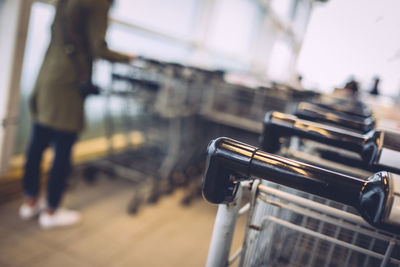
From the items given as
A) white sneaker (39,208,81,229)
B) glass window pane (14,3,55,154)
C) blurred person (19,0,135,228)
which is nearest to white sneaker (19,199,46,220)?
white sneaker (39,208,81,229)

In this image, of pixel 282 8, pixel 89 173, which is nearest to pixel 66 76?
pixel 89 173

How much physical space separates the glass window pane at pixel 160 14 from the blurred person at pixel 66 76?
111cm

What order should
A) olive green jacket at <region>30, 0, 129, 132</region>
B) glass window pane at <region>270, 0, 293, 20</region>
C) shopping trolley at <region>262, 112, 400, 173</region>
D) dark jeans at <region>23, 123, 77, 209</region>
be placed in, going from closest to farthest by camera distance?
shopping trolley at <region>262, 112, 400, 173</region>, olive green jacket at <region>30, 0, 129, 132</region>, dark jeans at <region>23, 123, 77, 209</region>, glass window pane at <region>270, 0, 293, 20</region>

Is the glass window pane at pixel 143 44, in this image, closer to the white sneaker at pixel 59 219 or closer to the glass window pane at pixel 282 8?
the white sneaker at pixel 59 219

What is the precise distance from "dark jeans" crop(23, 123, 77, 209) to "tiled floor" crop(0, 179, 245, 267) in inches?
8.7

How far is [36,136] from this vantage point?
6.04 feet

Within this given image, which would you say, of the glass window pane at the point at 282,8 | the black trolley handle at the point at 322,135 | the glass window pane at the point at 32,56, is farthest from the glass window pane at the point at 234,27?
the black trolley handle at the point at 322,135

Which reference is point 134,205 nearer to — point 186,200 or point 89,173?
point 186,200

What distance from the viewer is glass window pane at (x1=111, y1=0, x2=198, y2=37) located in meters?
2.99

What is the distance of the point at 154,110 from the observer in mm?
2502

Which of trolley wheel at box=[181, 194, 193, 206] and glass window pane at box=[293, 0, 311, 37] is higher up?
glass window pane at box=[293, 0, 311, 37]

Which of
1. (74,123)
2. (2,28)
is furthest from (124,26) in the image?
(74,123)

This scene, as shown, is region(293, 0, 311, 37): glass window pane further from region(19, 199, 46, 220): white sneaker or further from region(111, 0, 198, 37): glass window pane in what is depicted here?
region(19, 199, 46, 220): white sneaker

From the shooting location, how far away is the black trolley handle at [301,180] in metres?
0.40
